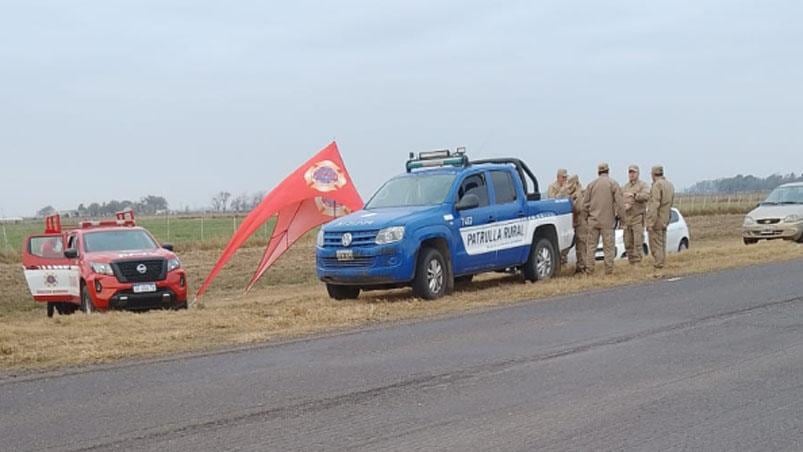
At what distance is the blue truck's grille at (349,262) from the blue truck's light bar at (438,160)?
2.94 meters

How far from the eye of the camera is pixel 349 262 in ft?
49.0

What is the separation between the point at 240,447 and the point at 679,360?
14.8 ft

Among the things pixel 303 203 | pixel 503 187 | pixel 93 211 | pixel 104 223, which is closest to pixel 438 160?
pixel 503 187

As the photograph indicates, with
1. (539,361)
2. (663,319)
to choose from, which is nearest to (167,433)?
(539,361)

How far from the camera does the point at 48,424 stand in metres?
7.41

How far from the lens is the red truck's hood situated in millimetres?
17250

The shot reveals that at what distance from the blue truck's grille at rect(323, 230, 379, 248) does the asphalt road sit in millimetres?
2774

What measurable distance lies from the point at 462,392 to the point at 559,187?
11.8 meters

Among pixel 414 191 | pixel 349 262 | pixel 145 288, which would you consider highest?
pixel 414 191

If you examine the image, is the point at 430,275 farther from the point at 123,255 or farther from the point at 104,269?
the point at 104,269

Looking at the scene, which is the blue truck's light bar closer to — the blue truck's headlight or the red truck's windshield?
the blue truck's headlight

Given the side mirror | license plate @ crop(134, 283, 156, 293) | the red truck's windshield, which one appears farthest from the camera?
the red truck's windshield

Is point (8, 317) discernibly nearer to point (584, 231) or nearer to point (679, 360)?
point (584, 231)

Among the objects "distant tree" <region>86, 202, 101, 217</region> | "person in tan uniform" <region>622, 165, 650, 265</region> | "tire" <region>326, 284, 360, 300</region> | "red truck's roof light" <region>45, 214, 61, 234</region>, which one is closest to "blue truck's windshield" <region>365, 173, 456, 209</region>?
"tire" <region>326, 284, 360, 300</region>
